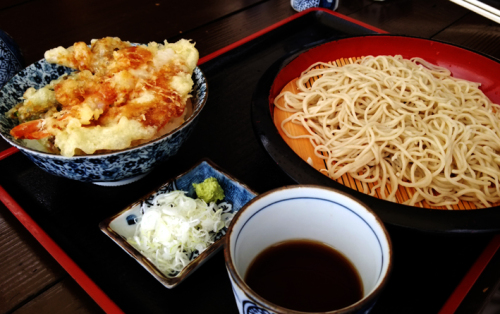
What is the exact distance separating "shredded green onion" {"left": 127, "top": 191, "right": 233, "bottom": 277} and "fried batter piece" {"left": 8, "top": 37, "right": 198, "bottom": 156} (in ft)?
0.77

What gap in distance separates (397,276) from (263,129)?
0.65 m

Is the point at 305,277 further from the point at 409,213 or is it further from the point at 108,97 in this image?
the point at 108,97

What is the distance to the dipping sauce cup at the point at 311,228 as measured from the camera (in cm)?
78

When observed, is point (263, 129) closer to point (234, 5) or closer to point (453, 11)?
point (234, 5)

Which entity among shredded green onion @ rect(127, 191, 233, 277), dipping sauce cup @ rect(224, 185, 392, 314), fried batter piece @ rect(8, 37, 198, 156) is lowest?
shredded green onion @ rect(127, 191, 233, 277)

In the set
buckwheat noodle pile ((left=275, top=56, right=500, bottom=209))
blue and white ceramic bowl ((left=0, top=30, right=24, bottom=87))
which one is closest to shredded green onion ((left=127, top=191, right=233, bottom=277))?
buckwheat noodle pile ((left=275, top=56, right=500, bottom=209))

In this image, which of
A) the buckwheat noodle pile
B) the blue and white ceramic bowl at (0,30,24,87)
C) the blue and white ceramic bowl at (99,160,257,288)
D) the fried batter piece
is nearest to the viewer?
the blue and white ceramic bowl at (99,160,257,288)

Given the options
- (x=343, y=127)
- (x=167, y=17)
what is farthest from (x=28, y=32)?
(x=343, y=127)

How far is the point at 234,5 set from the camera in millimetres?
2693

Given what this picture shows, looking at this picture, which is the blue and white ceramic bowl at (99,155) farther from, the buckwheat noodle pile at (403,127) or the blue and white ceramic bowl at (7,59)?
the buckwheat noodle pile at (403,127)

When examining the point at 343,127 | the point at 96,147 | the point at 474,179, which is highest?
the point at 96,147

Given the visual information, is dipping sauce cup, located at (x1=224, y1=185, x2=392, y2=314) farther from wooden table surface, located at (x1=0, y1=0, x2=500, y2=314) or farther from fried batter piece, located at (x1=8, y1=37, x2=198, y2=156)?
wooden table surface, located at (x1=0, y1=0, x2=500, y2=314)

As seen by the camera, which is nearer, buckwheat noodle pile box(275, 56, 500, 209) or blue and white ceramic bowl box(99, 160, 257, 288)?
blue and white ceramic bowl box(99, 160, 257, 288)

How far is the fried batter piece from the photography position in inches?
42.9
